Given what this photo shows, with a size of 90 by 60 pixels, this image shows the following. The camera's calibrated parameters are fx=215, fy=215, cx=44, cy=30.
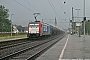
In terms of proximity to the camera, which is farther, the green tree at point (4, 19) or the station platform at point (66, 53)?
the green tree at point (4, 19)

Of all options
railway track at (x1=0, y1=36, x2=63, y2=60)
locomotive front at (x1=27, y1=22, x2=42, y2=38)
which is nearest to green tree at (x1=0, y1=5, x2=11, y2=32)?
locomotive front at (x1=27, y1=22, x2=42, y2=38)

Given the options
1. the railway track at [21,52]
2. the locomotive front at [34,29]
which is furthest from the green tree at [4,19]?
the railway track at [21,52]

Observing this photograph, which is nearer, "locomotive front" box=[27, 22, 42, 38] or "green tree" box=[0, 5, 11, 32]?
"locomotive front" box=[27, 22, 42, 38]

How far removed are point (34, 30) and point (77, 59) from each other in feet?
93.0

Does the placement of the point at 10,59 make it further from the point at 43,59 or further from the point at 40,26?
the point at 40,26

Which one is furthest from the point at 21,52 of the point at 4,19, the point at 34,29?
the point at 4,19

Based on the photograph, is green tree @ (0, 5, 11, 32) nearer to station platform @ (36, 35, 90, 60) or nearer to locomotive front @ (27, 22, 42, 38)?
locomotive front @ (27, 22, 42, 38)

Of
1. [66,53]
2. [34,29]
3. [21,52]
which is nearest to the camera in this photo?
[66,53]

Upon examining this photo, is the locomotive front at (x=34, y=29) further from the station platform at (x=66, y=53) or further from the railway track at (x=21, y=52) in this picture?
the railway track at (x=21, y=52)

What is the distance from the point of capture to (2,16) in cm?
10812

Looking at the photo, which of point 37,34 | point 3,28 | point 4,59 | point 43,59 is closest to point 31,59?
point 43,59

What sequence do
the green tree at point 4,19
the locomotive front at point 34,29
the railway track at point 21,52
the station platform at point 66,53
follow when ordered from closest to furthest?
the station platform at point 66,53
the railway track at point 21,52
the locomotive front at point 34,29
the green tree at point 4,19

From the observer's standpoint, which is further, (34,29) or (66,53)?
(34,29)

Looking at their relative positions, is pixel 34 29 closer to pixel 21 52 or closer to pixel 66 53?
pixel 21 52
